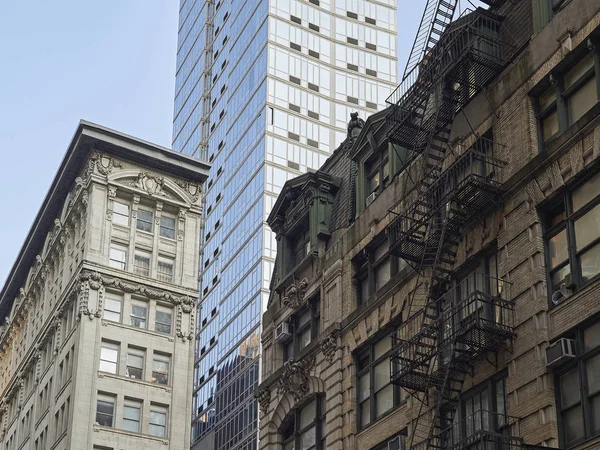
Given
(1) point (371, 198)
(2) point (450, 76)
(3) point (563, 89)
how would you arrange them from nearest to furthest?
(3) point (563, 89)
(2) point (450, 76)
(1) point (371, 198)

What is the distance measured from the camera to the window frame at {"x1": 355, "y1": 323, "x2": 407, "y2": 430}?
102 feet

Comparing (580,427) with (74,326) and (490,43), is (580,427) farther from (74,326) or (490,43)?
(74,326)

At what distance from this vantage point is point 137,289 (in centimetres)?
7912

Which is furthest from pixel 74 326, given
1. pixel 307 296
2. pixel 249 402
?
pixel 307 296

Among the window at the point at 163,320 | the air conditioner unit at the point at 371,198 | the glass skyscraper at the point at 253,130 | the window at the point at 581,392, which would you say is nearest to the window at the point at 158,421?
the window at the point at 163,320

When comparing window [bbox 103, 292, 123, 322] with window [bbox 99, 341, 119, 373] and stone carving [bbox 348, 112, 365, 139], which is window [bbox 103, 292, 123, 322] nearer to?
window [bbox 99, 341, 119, 373]

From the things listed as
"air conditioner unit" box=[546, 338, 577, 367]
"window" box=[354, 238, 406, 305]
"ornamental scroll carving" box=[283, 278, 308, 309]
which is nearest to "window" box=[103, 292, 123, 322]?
"ornamental scroll carving" box=[283, 278, 308, 309]

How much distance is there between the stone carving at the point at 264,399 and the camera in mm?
38438

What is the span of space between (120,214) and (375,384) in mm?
52087

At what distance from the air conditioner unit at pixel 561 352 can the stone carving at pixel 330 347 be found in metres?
11.6

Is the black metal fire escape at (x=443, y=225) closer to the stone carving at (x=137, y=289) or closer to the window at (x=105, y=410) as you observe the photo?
the window at (x=105, y=410)

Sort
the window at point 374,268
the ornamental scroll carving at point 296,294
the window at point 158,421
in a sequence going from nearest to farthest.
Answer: the window at point 374,268 → the ornamental scroll carving at point 296,294 → the window at point 158,421

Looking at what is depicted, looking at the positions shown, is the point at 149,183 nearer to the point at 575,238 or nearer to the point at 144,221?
the point at 144,221

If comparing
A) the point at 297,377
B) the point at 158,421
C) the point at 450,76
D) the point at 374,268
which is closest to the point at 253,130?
the point at 158,421
